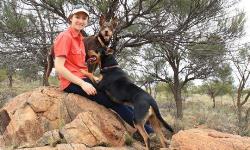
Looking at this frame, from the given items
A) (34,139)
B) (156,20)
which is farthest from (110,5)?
(34,139)

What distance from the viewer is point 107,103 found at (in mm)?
6469

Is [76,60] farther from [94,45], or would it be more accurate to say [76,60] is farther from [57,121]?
[94,45]

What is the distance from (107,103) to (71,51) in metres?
0.92

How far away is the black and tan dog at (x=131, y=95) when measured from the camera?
5.74 meters

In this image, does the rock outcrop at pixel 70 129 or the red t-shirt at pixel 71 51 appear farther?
the red t-shirt at pixel 71 51

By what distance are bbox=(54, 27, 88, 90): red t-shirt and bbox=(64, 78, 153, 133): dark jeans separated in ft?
0.46

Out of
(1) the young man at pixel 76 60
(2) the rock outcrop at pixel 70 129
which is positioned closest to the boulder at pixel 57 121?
(2) the rock outcrop at pixel 70 129

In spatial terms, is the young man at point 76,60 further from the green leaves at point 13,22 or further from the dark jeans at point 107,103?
the green leaves at point 13,22

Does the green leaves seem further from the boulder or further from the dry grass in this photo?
the boulder

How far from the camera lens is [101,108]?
21.0 feet

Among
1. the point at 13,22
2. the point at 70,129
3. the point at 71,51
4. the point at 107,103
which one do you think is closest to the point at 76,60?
the point at 71,51

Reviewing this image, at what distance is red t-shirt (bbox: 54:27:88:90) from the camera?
6168 millimetres

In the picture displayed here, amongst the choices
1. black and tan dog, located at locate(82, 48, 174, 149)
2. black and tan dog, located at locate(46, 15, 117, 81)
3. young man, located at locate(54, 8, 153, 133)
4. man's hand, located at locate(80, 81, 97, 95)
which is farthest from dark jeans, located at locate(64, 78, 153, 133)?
black and tan dog, located at locate(46, 15, 117, 81)

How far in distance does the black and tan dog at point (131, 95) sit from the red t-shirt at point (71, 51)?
17 cm
